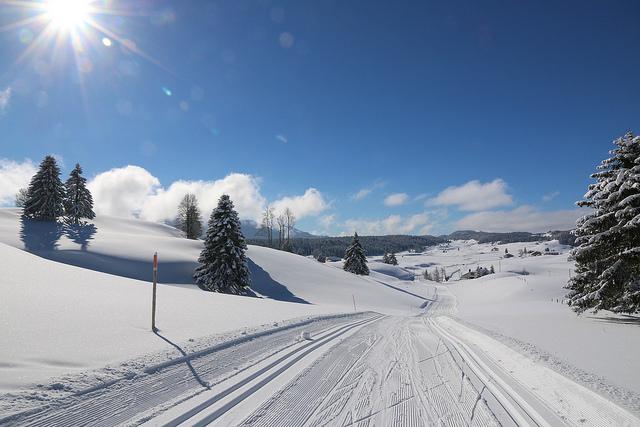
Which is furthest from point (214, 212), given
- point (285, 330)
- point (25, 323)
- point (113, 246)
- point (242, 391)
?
point (242, 391)

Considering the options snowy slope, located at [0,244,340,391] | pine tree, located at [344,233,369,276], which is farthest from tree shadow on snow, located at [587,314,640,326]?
pine tree, located at [344,233,369,276]

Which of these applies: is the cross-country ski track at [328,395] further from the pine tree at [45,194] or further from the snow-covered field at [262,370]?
the pine tree at [45,194]

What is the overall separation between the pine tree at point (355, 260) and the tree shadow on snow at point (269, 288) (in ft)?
80.5

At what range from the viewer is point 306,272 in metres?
42.7

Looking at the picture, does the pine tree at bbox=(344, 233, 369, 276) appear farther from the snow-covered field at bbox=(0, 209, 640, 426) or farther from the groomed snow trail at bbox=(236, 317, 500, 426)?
the groomed snow trail at bbox=(236, 317, 500, 426)

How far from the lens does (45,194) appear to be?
128 feet

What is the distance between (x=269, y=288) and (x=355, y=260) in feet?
91.2

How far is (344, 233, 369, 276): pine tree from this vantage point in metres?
58.8

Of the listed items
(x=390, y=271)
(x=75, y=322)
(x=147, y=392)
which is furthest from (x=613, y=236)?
(x=390, y=271)

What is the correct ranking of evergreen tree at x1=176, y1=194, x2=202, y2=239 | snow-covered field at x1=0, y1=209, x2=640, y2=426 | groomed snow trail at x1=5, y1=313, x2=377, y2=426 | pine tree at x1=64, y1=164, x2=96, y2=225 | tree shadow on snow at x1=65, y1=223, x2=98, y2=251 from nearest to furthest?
groomed snow trail at x1=5, y1=313, x2=377, y2=426, snow-covered field at x1=0, y1=209, x2=640, y2=426, tree shadow on snow at x1=65, y1=223, x2=98, y2=251, pine tree at x1=64, y1=164, x2=96, y2=225, evergreen tree at x1=176, y1=194, x2=202, y2=239

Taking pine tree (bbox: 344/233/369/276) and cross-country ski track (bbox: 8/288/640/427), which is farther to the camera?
pine tree (bbox: 344/233/369/276)

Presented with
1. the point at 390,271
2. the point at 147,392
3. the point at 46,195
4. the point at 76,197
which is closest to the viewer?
the point at 147,392

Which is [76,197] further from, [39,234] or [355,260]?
[355,260]

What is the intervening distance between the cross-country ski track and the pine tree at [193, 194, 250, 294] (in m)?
22.1
